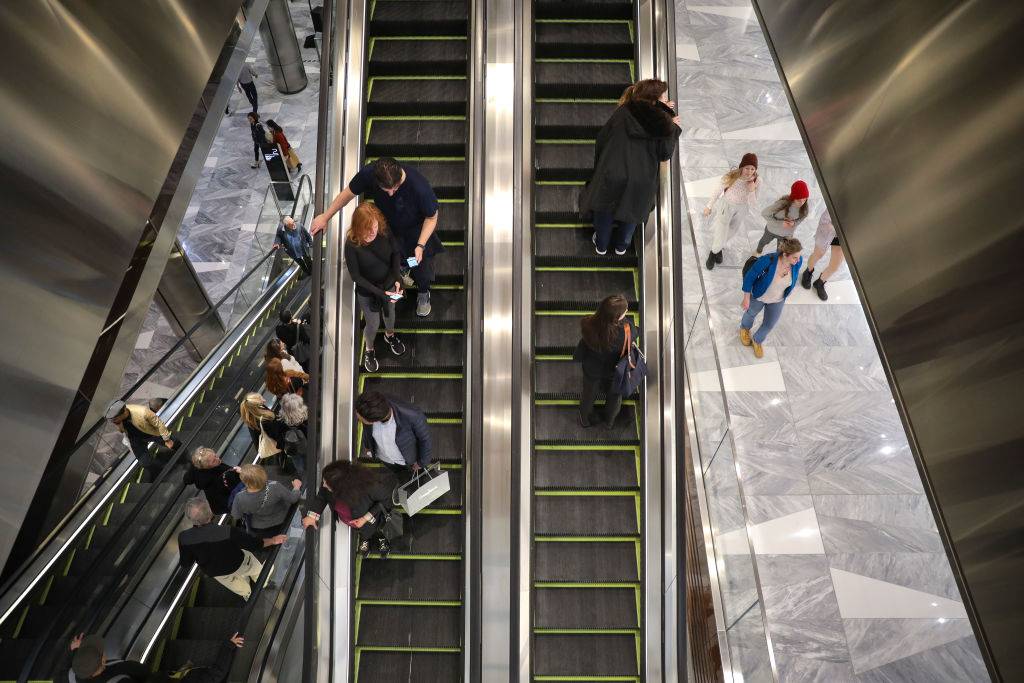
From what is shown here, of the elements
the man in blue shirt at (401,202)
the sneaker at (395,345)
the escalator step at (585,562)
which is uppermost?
the man in blue shirt at (401,202)

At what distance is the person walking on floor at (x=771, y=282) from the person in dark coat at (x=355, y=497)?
13.5 ft

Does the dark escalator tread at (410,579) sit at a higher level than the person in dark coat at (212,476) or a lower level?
lower

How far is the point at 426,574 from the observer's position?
223 inches

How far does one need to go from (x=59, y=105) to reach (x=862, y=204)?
5249 mm

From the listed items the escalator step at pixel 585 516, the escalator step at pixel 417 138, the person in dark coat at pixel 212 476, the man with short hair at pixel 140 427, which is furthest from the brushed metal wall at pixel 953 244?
the man with short hair at pixel 140 427

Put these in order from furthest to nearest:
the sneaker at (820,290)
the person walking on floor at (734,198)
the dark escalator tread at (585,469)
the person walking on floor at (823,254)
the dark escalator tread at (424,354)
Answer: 1. the sneaker at (820,290)
2. the person walking on floor at (823,254)
3. the person walking on floor at (734,198)
4. the dark escalator tread at (424,354)
5. the dark escalator tread at (585,469)

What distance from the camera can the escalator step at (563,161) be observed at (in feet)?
20.9

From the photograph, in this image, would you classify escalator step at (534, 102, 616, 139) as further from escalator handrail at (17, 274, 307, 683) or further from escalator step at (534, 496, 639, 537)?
escalator handrail at (17, 274, 307, 683)

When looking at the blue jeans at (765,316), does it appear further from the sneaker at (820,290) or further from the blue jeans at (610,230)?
the blue jeans at (610,230)

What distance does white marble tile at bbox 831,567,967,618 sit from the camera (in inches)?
242

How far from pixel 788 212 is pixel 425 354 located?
4062 mm

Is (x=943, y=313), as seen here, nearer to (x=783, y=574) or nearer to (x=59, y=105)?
(x=783, y=574)

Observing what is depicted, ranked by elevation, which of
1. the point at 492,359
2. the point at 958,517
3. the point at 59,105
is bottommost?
the point at 958,517

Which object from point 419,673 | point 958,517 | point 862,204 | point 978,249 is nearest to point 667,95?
point 862,204
